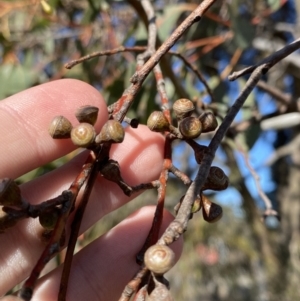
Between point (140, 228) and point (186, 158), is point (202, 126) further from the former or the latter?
point (186, 158)

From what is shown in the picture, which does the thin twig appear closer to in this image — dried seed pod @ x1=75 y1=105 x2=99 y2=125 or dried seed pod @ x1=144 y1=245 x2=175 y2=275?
dried seed pod @ x1=144 y1=245 x2=175 y2=275

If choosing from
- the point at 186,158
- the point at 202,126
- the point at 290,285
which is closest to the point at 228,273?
the point at 186,158

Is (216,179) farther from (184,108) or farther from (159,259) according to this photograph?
(159,259)

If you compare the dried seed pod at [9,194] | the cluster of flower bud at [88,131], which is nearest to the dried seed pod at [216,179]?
the cluster of flower bud at [88,131]

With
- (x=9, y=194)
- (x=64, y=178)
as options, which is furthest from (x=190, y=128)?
(x=64, y=178)

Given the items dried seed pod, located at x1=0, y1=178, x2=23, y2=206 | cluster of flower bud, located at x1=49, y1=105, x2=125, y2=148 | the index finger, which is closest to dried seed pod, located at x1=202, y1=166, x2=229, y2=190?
cluster of flower bud, located at x1=49, y1=105, x2=125, y2=148
